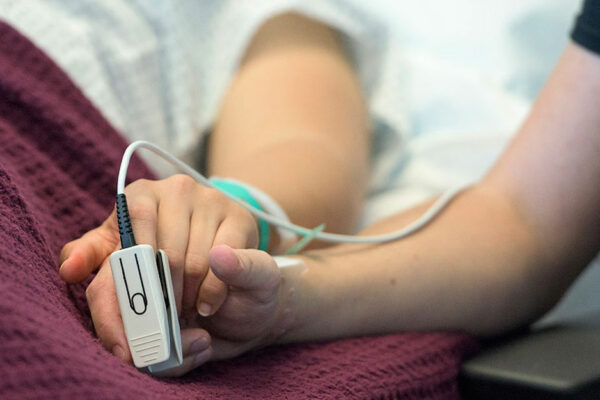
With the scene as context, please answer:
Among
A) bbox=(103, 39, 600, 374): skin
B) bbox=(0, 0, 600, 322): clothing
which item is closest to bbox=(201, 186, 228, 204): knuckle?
bbox=(103, 39, 600, 374): skin

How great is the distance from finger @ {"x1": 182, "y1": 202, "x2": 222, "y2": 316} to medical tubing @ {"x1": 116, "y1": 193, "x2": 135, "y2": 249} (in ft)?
0.17

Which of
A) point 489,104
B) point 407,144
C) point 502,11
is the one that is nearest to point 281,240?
point 407,144

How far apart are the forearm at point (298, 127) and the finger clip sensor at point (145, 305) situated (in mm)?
304

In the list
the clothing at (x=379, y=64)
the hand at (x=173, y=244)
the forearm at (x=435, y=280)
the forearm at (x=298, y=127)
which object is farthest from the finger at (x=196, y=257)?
the clothing at (x=379, y=64)

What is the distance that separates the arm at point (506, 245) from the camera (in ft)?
2.20

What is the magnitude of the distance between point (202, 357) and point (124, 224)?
4.4 inches

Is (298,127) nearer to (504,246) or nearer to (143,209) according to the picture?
(504,246)

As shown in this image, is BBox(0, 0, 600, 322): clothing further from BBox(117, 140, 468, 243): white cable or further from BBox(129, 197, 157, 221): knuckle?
BBox(129, 197, 157, 221): knuckle

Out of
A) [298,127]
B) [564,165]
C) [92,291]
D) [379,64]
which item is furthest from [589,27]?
[92,291]

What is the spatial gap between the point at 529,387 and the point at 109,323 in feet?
1.07

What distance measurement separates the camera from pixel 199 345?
0.48 metres

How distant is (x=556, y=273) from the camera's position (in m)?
0.75

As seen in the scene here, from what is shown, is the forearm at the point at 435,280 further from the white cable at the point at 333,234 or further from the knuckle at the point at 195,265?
the knuckle at the point at 195,265

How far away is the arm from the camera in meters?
0.67
